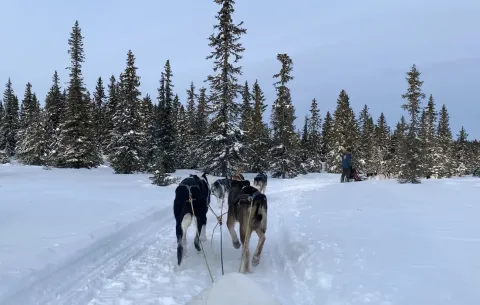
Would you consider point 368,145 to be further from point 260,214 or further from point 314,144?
point 260,214

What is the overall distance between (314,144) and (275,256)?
53568 millimetres

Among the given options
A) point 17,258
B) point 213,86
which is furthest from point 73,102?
point 17,258

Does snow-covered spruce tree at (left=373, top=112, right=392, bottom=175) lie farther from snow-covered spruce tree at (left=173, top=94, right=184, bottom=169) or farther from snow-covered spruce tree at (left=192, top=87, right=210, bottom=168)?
snow-covered spruce tree at (left=173, top=94, right=184, bottom=169)

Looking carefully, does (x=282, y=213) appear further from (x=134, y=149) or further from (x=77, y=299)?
(x=134, y=149)

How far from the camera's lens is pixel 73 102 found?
30.3 metres

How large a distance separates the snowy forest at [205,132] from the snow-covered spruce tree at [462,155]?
8452 millimetres

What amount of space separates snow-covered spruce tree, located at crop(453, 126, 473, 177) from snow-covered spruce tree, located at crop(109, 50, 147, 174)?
5471cm

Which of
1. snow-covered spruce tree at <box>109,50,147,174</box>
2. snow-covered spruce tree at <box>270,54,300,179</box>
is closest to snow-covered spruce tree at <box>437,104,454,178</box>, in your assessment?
snow-covered spruce tree at <box>270,54,300,179</box>

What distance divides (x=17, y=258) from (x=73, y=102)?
89.9 ft

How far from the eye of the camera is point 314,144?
5888 cm

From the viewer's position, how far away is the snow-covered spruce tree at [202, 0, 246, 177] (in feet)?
83.3

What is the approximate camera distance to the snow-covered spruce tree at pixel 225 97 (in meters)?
25.4

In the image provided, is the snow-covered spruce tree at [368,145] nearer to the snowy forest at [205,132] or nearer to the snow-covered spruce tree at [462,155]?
the snowy forest at [205,132]

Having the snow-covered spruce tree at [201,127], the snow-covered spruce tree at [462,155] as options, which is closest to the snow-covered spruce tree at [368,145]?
the snow-covered spruce tree at [462,155]
